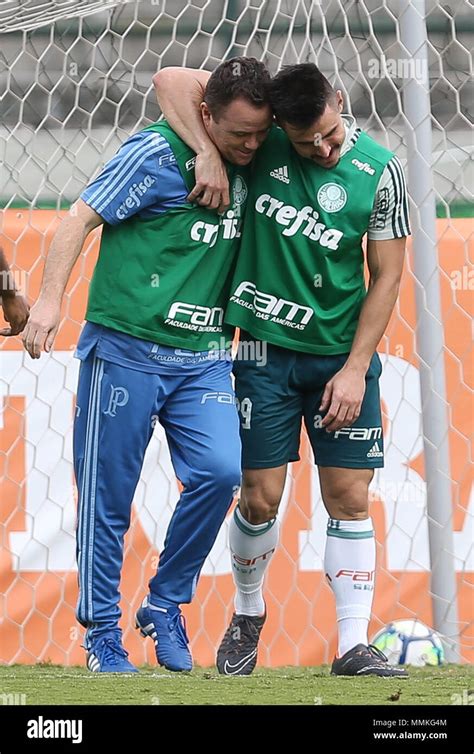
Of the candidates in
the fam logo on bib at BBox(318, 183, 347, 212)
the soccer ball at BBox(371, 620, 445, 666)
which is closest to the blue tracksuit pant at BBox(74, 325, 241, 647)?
the fam logo on bib at BBox(318, 183, 347, 212)

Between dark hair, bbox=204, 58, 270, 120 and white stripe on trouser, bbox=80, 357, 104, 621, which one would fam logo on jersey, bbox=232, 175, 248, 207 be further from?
white stripe on trouser, bbox=80, 357, 104, 621

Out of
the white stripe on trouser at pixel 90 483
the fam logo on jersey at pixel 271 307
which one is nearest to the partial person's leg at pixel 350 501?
the fam logo on jersey at pixel 271 307

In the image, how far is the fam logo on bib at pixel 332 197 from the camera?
2902mm

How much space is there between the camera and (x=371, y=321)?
9.46 ft

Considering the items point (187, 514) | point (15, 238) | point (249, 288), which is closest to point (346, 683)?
point (187, 514)

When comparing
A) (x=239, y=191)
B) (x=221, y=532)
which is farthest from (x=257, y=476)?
(x=221, y=532)

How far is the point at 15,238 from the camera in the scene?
408 centimetres

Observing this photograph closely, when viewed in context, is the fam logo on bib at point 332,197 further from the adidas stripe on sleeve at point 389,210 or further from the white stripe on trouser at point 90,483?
the white stripe on trouser at point 90,483

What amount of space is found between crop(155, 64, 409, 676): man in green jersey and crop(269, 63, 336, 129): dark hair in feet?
0.09

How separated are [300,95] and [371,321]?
0.51 metres
